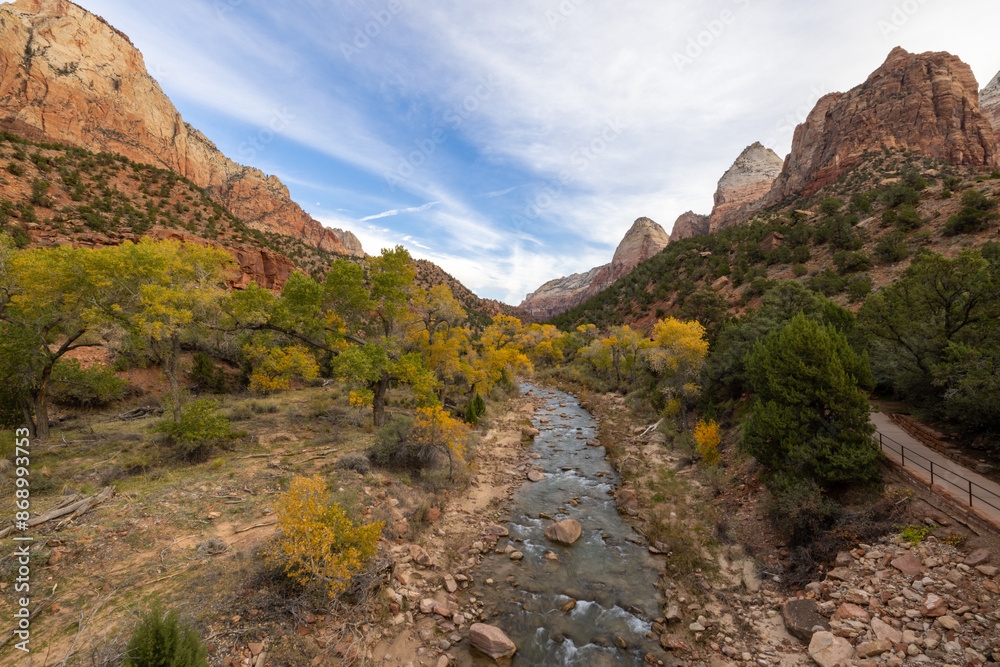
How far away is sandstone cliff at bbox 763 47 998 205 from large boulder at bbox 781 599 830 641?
260ft

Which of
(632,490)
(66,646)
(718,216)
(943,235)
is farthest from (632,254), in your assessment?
A: (66,646)

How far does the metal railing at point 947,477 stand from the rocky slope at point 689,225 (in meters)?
139

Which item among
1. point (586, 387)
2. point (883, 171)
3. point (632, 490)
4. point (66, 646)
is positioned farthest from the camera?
point (883, 171)

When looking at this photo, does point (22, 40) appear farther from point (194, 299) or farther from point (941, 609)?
point (941, 609)

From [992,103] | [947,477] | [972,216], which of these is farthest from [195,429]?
[992,103]

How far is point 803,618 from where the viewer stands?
7941 millimetres

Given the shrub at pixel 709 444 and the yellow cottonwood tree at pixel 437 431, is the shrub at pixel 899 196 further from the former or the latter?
the yellow cottonwood tree at pixel 437 431

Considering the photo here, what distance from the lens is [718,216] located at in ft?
399

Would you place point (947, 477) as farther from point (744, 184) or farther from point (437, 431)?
point (744, 184)

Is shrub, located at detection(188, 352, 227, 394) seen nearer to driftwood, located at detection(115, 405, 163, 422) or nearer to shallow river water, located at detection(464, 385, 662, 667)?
driftwood, located at detection(115, 405, 163, 422)

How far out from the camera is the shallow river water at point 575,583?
8297 millimetres

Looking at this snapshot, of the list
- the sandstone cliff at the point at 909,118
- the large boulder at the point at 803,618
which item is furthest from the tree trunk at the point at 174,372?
the sandstone cliff at the point at 909,118

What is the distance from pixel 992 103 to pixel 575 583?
140088 millimetres

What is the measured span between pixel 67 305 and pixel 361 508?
41.2ft
